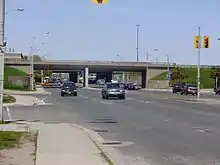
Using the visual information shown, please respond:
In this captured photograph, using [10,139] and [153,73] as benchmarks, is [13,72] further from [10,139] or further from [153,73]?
[10,139]

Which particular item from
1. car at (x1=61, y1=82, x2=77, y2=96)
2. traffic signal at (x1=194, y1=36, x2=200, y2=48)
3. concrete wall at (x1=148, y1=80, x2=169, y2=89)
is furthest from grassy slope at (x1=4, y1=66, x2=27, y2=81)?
traffic signal at (x1=194, y1=36, x2=200, y2=48)

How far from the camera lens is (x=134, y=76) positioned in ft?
625

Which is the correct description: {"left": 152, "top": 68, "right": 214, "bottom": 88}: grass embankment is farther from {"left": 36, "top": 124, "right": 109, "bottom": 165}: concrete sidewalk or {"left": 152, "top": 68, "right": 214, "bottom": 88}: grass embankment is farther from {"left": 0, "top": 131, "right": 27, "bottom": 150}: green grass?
{"left": 0, "top": 131, "right": 27, "bottom": 150}: green grass

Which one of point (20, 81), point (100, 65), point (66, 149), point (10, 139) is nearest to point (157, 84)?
point (100, 65)

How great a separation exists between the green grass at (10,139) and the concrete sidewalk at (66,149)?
24.0 inches

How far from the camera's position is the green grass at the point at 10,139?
14883mm

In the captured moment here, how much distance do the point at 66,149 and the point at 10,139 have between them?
299 centimetres

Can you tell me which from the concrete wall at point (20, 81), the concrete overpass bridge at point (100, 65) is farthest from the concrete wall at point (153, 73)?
the concrete wall at point (20, 81)

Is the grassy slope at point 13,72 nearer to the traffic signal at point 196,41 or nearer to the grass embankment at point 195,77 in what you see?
the grass embankment at point 195,77

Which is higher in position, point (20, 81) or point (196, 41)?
point (196, 41)

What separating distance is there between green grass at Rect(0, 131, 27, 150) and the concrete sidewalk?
2.00ft

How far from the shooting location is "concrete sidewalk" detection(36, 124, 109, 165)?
1192 centimetres

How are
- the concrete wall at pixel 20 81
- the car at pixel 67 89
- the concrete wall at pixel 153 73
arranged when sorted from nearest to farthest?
the car at pixel 67 89 → the concrete wall at pixel 20 81 → the concrete wall at pixel 153 73

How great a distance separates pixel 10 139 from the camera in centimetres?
1631
